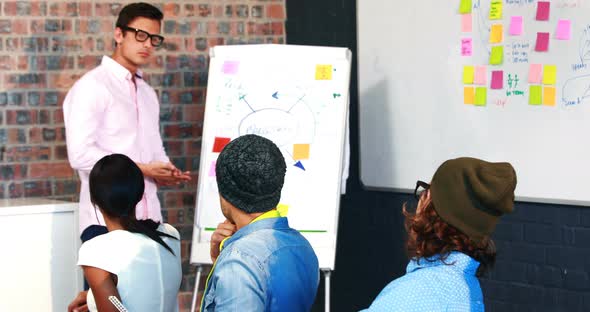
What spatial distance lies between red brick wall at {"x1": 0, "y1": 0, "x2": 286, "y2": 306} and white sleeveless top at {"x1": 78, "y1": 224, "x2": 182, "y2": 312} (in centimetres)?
199

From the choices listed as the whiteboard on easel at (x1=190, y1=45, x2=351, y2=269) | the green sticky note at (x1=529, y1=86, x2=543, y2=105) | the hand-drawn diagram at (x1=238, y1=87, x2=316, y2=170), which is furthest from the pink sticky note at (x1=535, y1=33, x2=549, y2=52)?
the hand-drawn diagram at (x1=238, y1=87, x2=316, y2=170)

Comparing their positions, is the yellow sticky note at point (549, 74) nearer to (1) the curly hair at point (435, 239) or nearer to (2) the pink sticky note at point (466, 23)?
(2) the pink sticky note at point (466, 23)

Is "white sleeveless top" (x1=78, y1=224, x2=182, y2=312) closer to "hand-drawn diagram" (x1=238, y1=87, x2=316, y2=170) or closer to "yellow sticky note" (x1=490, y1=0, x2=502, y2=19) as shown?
"hand-drawn diagram" (x1=238, y1=87, x2=316, y2=170)

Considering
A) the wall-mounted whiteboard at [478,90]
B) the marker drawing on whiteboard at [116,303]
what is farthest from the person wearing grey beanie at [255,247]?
the wall-mounted whiteboard at [478,90]

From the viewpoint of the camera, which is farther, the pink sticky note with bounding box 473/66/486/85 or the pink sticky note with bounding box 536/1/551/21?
the pink sticky note with bounding box 473/66/486/85

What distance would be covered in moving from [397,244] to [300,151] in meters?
0.79

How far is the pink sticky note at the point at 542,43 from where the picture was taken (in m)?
3.59

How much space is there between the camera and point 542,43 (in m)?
3.61

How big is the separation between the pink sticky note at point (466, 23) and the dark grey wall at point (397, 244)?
0.56 m

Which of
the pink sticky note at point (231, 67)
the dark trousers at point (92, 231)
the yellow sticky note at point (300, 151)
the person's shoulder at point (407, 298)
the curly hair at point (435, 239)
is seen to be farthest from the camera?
the pink sticky note at point (231, 67)

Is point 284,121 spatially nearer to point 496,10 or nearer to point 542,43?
point 496,10

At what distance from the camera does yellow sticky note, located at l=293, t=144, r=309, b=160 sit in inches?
158

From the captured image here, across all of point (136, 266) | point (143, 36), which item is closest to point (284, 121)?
point (143, 36)

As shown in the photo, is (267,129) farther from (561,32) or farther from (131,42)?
→ (561,32)
